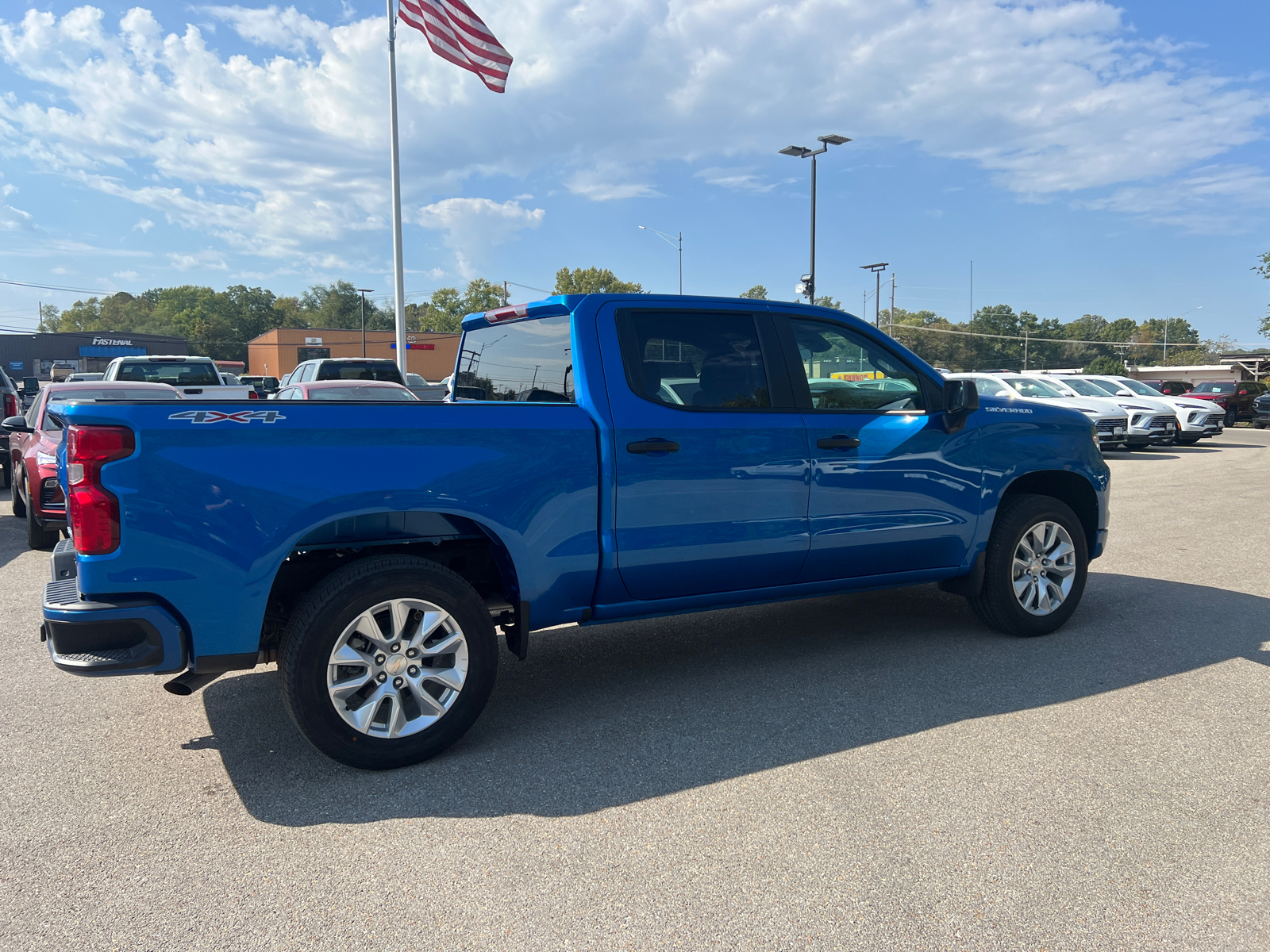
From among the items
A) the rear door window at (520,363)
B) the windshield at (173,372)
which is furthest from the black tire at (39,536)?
the windshield at (173,372)

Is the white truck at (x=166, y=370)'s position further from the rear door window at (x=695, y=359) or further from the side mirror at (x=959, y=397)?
the side mirror at (x=959, y=397)

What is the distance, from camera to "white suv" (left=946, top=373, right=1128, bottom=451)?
1930 cm

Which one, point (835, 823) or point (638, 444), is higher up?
point (638, 444)

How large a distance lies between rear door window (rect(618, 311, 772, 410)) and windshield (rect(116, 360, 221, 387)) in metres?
14.2

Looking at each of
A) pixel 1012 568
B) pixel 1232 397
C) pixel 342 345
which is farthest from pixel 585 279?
pixel 1012 568

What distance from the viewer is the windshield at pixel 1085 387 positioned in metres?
21.1

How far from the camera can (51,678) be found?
4.62 meters

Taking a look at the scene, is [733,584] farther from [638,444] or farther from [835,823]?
[835,823]

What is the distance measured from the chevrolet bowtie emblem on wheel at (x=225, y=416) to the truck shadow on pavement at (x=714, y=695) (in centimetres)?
144

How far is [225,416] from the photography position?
320 centimetres

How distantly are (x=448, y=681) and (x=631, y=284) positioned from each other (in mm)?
74093

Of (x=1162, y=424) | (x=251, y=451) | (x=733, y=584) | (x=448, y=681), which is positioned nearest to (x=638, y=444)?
(x=733, y=584)

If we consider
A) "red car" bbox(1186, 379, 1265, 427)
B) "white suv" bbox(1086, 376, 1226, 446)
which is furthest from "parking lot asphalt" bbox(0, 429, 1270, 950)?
"red car" bbox(1186, 379, 1265, 427)

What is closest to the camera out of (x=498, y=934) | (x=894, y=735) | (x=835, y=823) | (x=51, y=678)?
(x=498, y=934)
